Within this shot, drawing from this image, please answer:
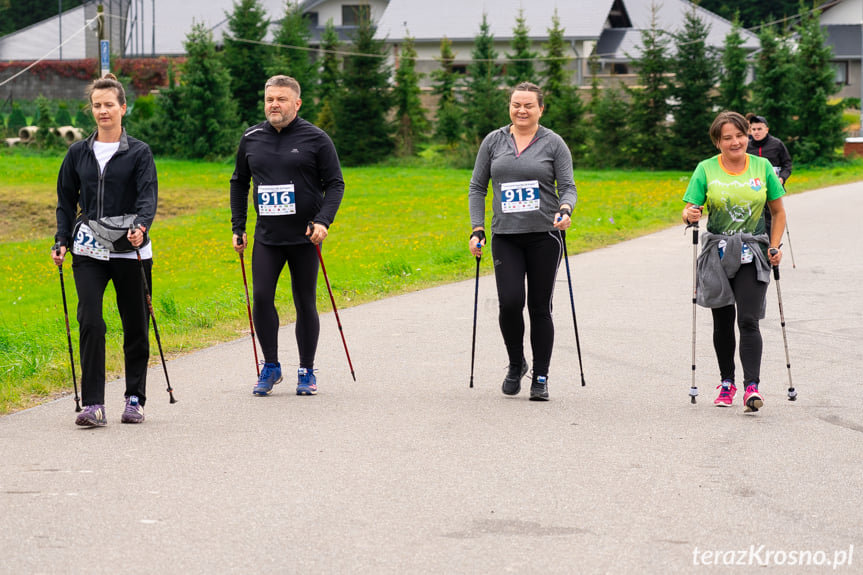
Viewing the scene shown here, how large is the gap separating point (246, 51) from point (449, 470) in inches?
1909

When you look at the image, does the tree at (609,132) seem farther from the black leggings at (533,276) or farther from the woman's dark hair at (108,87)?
the woman's dark hair at (108,87)

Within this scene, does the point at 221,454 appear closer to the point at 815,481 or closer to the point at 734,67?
Result: the point at 815,481

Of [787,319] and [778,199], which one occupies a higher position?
[778,199]

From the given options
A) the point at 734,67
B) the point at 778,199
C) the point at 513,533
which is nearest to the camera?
the point at 513,533

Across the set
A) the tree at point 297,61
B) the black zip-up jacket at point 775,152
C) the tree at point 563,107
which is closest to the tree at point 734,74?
the tree at point 563,107

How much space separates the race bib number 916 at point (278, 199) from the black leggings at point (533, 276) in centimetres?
135

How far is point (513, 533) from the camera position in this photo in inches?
202

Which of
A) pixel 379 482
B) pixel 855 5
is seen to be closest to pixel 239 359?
pixel 379 482

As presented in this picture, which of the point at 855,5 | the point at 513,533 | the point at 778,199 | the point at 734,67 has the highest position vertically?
the point at 855,5

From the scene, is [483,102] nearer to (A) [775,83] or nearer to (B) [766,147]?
(A) [775,83]

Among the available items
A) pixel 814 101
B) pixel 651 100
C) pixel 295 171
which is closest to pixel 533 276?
pixel 295 171

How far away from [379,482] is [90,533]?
142 centimetres

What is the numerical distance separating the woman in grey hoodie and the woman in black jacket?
214 cm

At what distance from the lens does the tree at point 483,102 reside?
48.6 m
